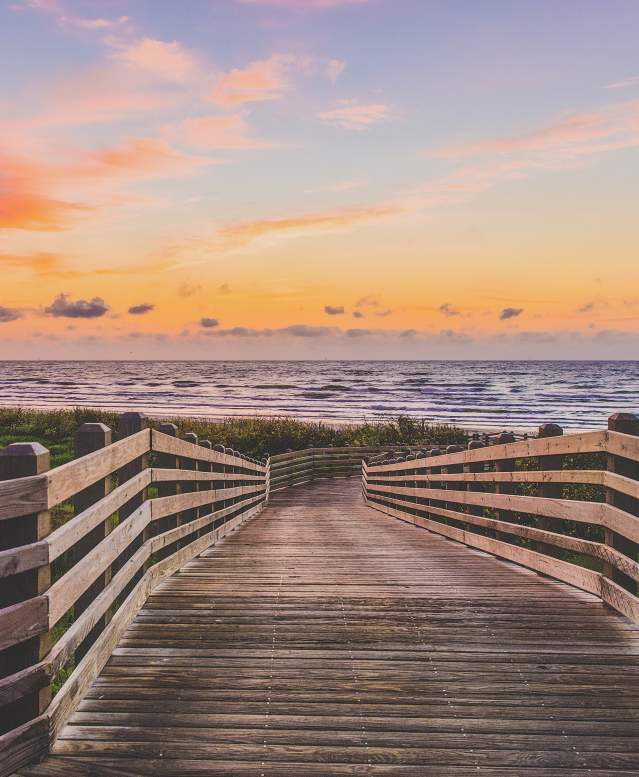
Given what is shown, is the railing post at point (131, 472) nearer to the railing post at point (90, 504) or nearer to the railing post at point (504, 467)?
the railing post at point (90, 504)

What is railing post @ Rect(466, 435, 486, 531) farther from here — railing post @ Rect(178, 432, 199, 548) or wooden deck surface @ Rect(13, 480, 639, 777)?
railing post @ Rect(178, 432, 199, 548)

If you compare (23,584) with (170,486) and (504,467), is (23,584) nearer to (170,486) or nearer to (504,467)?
(170,486)

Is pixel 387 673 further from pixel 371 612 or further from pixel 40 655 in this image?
pixel 40 655

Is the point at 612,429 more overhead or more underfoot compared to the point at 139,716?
more overhead

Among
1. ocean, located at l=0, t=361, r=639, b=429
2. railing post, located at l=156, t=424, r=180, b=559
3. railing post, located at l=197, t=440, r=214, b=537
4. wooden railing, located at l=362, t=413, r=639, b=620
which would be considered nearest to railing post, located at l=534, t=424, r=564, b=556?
wooden railing, located at l=362, t=413, r=639, b=620

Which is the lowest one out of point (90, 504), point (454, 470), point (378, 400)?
point (378, 400)

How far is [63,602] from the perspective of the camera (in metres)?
3.34

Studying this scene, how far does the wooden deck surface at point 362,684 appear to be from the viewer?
3.13 metres

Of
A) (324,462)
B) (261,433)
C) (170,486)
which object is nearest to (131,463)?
(170,486)

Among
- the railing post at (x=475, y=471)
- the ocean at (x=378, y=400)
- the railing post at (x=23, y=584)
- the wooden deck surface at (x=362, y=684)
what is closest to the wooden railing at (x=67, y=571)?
the railing post at (x=23, y=584)

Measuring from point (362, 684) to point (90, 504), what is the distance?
1895mm

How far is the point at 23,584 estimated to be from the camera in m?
3.05

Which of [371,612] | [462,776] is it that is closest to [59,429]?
Result: [371,612]

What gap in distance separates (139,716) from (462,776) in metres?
1.60
